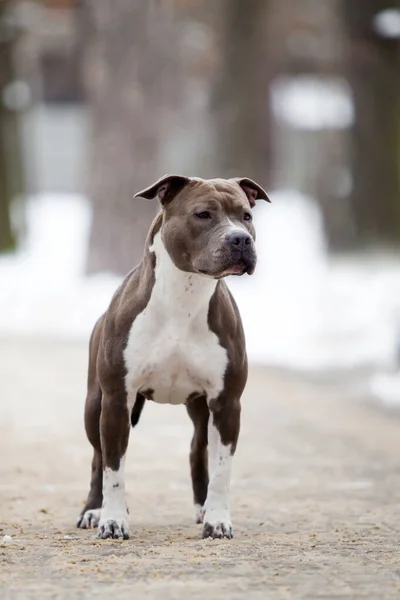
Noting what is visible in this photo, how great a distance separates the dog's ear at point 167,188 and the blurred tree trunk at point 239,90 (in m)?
19.2

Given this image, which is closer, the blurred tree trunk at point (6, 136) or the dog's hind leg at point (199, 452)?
the dog's hind leg at point (199, 452)

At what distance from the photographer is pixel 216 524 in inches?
235

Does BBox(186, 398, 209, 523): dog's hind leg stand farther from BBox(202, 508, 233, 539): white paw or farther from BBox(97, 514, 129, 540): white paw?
BBox(97, 514, 129, 540): white paw

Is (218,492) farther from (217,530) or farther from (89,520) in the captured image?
(89,520)

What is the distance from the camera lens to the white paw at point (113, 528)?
5945mm

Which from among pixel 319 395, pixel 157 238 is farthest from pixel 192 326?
pixel 319 395

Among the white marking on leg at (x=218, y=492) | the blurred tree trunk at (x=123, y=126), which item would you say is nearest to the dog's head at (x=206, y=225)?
the white marking on leg at (x=218, y=492)

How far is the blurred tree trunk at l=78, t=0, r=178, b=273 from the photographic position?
20.5 meters

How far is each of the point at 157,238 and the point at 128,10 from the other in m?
15.2

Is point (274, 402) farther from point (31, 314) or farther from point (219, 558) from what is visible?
point (31, 314)

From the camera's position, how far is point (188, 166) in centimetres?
3259

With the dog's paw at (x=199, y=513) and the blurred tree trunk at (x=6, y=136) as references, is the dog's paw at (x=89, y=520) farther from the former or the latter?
the blurred tree trunk at (x=6, y=136)

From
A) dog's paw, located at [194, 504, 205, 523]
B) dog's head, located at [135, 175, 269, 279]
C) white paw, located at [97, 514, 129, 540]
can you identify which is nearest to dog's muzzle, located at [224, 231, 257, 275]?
dog's head, located at [135, 175, 269, 279]

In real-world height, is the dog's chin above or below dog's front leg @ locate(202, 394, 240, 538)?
above
